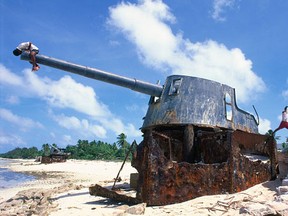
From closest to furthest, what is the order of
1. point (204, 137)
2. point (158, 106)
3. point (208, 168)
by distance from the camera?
1. point (208, 168)
2. point (204, 137)
3. point (158, 106)

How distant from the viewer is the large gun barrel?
33.1 ft

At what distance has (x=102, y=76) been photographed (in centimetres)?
1016

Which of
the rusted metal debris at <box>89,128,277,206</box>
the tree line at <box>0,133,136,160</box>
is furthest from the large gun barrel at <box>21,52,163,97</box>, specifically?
the tree line at <box>0,133,136,160</box>

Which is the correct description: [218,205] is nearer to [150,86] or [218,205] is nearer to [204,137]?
[204,137]

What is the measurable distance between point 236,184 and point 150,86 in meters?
4.12

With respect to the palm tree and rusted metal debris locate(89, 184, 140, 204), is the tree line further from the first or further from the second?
rusted metal debris locate(89, 184, 140, 204)

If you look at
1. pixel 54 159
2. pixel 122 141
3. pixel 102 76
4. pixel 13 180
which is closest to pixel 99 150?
pixel 122 141

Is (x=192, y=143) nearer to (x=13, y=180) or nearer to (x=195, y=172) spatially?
(x=195, y=172)

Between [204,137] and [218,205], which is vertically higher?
[204,137]

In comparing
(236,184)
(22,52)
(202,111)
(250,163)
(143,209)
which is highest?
(22,52)

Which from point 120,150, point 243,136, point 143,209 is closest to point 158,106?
point 243,136

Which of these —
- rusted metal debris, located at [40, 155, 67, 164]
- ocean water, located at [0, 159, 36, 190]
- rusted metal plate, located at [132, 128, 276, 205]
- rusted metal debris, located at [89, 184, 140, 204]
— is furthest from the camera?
rusted metal debris, located at [40, 155, 67, 164]

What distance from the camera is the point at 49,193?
994cm

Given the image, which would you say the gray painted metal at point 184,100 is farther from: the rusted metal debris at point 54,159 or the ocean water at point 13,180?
the rusted metal debris at point 54,159
